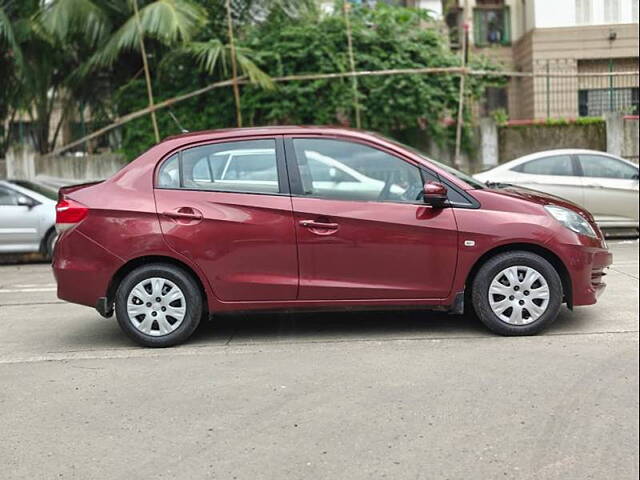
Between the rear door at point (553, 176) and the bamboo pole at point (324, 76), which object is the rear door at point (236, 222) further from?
the bamboo pole at point (324, 76)

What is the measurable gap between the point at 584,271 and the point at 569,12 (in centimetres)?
330

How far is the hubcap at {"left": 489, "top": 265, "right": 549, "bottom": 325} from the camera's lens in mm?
5996

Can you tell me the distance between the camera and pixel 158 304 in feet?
19.9

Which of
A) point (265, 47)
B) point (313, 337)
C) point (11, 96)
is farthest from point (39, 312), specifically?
point (11, 96)

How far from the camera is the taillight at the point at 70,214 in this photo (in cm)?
608

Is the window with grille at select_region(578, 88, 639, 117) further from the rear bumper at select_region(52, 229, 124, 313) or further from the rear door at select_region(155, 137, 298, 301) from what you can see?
the rear bumper at select_region(52, 229, 124, 313)

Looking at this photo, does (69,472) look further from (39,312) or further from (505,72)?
(505,72)

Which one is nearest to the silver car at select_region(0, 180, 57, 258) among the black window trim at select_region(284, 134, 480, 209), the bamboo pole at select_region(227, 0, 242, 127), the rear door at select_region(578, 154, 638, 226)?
the bamboo pole at select_region(227, 0, 242, 127)

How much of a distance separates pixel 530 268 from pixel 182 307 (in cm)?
259

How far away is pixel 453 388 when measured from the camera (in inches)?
192

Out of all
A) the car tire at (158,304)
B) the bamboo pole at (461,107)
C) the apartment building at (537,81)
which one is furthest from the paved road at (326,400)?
the bamboo pole at (461,107)

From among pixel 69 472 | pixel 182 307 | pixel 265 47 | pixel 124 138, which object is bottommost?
pixel 69 472

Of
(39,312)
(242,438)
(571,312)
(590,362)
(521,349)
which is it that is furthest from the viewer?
(39,312)

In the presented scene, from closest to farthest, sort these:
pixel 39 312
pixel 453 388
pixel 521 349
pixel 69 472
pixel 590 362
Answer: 1. pixel 69 472
2. pixel 453 388
3. pixel 590 362
4. pixel 521 349
5. pixel 39 312
